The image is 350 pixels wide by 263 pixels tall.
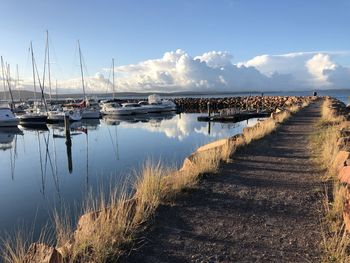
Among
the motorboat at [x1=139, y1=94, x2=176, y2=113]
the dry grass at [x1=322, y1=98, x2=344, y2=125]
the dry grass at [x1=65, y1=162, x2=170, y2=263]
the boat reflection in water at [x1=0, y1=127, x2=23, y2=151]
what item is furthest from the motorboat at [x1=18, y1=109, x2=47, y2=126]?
the dry grass at [x1=65, y1=162, x2=170, y2=263]

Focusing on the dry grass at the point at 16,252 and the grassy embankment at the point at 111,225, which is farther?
the grassy embankment at the point at 111,225

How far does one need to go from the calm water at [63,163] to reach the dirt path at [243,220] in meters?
3.04

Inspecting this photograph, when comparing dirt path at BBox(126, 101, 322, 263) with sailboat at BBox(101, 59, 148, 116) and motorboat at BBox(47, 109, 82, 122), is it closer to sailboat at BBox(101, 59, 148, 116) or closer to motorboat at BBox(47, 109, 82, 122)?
motorboat at BBox(47, 109, 82, 122)

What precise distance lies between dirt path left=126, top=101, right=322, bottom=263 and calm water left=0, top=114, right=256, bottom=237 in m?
3.04

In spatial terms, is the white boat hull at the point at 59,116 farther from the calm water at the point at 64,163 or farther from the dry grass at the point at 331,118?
the dry grass at the point at 331,118

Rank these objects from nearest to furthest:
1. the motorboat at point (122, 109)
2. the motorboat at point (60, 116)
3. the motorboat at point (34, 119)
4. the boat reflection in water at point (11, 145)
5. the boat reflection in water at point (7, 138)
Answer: the boat reflection in water at point (11, 145), the boat reflection in water at point (7, 138), the motorboat at point (34, 119), the motorboat at point (60, 116), the motorboat at point (122, 109)

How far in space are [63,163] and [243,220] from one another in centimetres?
1669

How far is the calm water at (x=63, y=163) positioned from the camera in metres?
12.7

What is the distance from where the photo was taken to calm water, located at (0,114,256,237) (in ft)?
41.8

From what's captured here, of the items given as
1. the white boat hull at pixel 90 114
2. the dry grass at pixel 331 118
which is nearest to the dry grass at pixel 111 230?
the dry grass at pixel 331 118

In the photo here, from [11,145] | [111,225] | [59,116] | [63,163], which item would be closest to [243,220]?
[111,225]

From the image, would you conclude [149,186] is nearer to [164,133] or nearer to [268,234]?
[268,234]

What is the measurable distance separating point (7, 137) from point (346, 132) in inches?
1241

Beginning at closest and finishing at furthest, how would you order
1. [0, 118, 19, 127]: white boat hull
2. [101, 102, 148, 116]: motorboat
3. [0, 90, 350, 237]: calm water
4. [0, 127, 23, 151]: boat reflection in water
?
[0, 90, 350, 237]: calm water, [0, 127, 23, 151]: boat reflection in water, [0, 118, 19, 127]: white boat hull, [101, 102, 148, 116]: motorboat
